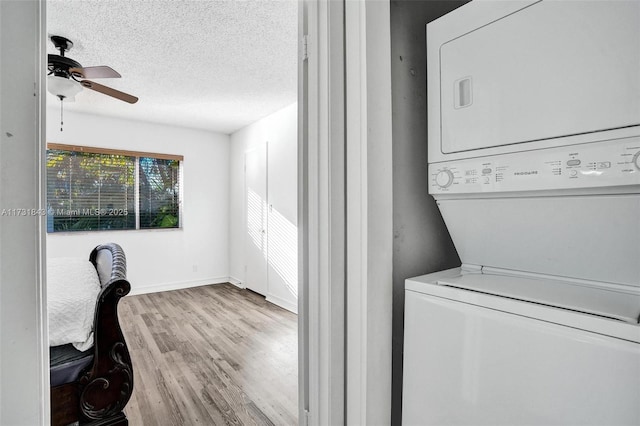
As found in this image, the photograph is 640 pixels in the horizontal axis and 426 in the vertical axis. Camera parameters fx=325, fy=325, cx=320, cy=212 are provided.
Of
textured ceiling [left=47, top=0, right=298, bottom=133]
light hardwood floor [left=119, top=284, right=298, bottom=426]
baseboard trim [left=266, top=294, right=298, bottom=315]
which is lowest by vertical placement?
light hardwood floor [left=119, top=284, right=298, bottom=426]

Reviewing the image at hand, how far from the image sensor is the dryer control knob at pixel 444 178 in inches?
38.9

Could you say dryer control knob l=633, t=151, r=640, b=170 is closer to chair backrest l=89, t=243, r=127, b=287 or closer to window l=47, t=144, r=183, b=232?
chair backrest l=89, t=243, r=127, b=287

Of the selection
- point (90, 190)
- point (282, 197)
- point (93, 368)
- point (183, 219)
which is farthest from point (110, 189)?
point (93, 368)

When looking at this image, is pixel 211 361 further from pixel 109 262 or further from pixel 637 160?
pixel 637 160

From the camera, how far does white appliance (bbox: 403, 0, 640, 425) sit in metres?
0.67

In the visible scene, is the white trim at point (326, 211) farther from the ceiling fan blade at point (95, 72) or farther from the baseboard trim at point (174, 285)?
the baseboard trim at point (174, 285)

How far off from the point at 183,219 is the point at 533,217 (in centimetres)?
489

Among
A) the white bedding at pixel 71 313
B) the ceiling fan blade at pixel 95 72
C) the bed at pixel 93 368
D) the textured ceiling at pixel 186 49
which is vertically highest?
the textured ceiling at pixel 186 49

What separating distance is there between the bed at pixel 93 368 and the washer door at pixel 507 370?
1.59 metres

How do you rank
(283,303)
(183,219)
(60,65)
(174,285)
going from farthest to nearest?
(183,219) → (174,285) → (283,303) → (60,65)

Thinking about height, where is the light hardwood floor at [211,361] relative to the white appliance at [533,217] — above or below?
below

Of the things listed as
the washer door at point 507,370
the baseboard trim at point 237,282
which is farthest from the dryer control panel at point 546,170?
the baseboard trim at point 237,282

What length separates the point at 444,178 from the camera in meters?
1.00

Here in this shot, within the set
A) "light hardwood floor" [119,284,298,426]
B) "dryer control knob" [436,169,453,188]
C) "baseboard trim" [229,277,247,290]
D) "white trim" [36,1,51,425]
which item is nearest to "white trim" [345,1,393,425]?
"dryer control knob" [436,169,453,188]
